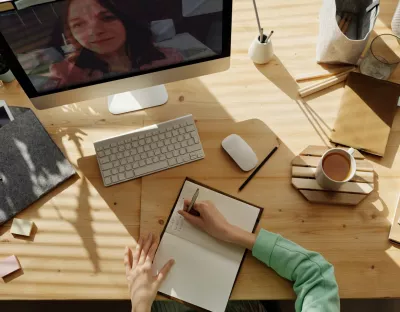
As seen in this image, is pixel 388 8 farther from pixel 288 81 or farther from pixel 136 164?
pixel 136 164

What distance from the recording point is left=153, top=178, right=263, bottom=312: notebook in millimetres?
946

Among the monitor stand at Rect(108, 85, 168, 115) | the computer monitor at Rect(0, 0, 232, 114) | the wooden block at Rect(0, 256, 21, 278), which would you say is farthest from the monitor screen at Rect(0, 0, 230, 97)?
the wooden block at Rect(0, 256, 21, 278)

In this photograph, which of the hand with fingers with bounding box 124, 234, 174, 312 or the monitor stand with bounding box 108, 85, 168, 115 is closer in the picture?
the hand with fingers with bounding box 124, 234, 174, 312

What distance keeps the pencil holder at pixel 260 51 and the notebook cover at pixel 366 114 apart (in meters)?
0.24

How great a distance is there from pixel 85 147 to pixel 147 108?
207 millimetres

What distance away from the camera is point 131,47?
94cm

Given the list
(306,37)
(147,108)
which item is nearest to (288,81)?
(306,37)

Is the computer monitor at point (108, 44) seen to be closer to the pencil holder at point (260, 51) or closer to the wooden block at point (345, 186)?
the pencil holder at point (260, 51)

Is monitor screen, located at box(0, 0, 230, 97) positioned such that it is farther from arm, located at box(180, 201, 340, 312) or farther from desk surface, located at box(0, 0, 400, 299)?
arm, located at box(180, 201, 340, 312)

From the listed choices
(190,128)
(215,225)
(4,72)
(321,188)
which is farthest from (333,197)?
(4,72)

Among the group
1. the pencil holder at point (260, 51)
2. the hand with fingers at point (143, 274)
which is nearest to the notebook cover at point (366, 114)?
the pencil holder at point (260, 51)

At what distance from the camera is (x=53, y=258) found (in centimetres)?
99

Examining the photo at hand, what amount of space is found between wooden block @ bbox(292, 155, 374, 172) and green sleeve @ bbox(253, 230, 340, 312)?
0.22 m

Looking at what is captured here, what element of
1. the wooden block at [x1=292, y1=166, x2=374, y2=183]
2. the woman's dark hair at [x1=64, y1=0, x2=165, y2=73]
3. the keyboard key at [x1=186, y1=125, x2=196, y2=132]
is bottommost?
the wooden block at [x1=292, y1=166, x2=374, y2=183]
